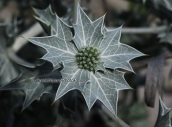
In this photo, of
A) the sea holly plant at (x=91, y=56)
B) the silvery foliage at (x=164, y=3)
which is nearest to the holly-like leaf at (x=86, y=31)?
the sea holly plant at (x=91, y=56)

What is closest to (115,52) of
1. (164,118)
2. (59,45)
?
(59,45)

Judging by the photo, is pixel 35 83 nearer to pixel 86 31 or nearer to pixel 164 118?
pixel 86 31

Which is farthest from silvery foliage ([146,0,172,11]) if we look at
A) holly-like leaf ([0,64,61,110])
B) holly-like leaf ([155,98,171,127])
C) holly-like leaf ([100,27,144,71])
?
holly-like leaf ([0,64,61,110])

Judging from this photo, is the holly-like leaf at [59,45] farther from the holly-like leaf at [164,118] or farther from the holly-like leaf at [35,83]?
the holly-like leaf at [164,118]

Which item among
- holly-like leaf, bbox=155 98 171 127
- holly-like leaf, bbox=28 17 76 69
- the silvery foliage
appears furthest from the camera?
the silvery foliage

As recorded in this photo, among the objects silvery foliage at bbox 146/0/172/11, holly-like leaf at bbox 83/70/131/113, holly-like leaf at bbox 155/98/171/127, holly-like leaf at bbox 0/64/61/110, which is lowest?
holly-like leaf at bbox 155/98/171/127

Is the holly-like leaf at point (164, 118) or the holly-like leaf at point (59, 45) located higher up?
the holly-like leaf at point (59, 45)

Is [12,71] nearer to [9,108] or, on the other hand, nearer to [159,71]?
[9,108]

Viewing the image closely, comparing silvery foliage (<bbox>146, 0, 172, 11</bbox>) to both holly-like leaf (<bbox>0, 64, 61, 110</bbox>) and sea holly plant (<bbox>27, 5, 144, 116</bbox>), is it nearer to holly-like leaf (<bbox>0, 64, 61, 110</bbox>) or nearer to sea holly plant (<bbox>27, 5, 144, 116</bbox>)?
sea holly plant (<bbox>27, 5, 144, 116</bbox>)
